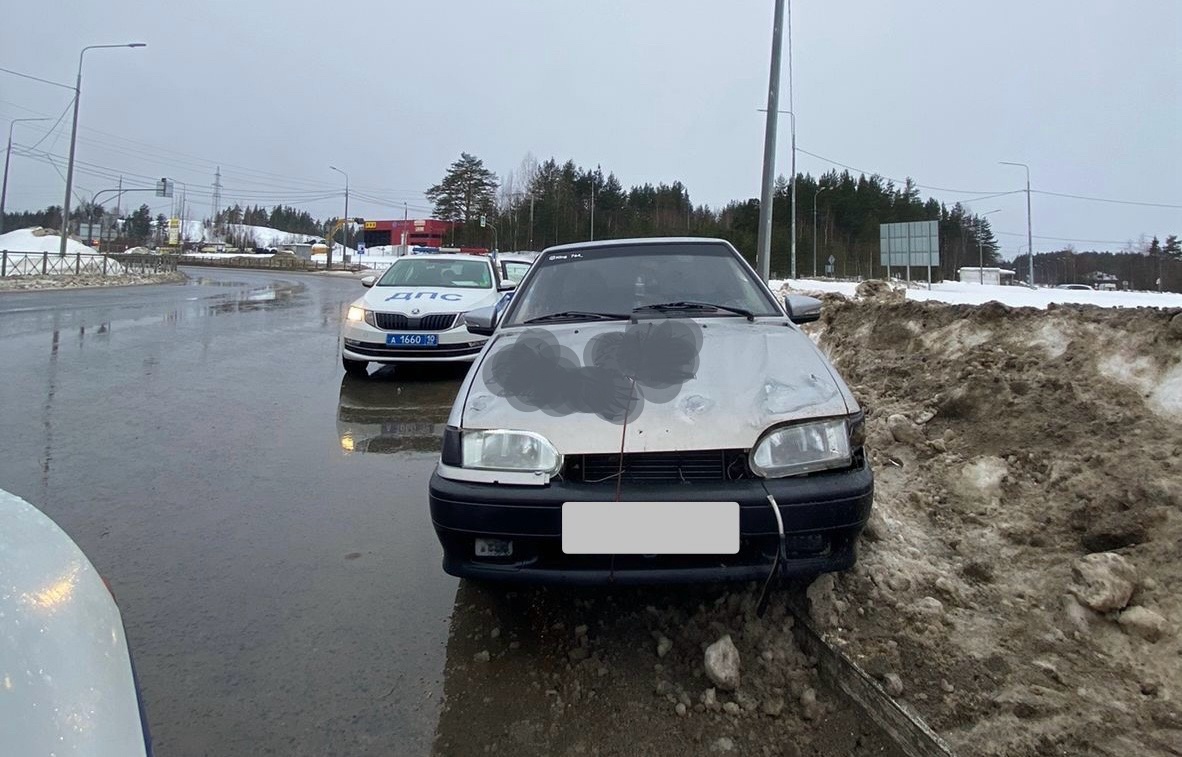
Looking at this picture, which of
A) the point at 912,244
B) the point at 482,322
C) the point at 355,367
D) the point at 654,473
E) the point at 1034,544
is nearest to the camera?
the point at 654,473

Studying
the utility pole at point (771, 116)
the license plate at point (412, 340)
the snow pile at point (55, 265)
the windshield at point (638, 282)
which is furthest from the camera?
the snow pile at point (55, 265)

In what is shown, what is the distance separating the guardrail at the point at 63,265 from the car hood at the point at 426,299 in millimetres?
27377

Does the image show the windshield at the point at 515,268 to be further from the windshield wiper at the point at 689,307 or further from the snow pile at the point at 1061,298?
the windshield wiper at the point at 689,307

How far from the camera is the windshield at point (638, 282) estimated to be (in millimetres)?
3564

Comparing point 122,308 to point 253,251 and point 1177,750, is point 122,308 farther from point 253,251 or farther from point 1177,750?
point 253,251

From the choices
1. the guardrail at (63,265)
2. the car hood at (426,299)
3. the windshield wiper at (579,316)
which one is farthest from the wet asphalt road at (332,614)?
the guardrail at (63,265)

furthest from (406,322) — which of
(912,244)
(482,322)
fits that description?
(912,244)

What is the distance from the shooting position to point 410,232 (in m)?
58.1

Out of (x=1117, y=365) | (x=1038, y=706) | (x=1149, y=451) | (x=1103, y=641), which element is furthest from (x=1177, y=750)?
(x=1117, y=365)

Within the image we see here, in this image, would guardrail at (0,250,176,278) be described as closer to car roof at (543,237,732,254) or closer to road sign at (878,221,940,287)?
car roof at (543,237,732,254)

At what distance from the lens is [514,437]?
2.33 meters

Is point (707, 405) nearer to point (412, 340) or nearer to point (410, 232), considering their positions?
point (412, 340)

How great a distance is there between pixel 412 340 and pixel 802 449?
19.1 feet

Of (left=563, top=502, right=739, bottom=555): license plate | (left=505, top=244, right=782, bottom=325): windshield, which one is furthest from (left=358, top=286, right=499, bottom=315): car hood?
(left=563, top=502, right=739, bottom=555): license plate
